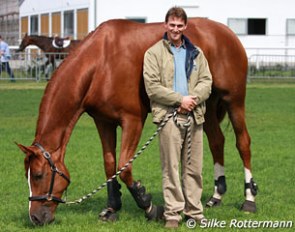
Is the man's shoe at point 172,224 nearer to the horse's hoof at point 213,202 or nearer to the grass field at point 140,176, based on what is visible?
the grass field at point 140,176

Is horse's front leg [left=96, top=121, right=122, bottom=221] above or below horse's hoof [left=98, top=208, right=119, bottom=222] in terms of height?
above

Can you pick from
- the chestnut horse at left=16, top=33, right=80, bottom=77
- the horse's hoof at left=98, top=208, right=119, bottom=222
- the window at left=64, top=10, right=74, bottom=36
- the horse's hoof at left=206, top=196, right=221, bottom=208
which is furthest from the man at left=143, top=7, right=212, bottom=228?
the window at left=64, top=10, right=74, bottom=36

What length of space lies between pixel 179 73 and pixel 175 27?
0.45m

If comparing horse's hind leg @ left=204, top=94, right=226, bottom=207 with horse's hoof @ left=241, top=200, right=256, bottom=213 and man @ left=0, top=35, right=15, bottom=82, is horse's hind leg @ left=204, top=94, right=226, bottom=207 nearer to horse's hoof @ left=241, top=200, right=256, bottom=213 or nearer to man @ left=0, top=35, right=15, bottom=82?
horse's hoof @ left=241, top=200, right=256, bottom=213

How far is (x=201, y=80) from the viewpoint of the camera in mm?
7672

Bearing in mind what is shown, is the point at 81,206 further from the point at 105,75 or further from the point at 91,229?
the point at 105,75

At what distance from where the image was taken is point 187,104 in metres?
7.43

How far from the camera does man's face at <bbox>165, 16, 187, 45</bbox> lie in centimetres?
739

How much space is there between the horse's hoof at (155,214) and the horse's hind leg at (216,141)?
3.41 ft

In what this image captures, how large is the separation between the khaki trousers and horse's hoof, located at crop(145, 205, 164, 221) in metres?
0.30

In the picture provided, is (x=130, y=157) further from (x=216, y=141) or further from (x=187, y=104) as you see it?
(x=216, y=141)

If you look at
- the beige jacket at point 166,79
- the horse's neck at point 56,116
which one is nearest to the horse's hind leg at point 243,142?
the beige jacket at point 166,79

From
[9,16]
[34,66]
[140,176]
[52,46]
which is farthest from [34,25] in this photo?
[140,176]

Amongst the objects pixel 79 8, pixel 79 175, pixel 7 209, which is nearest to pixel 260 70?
pixel 79 8
